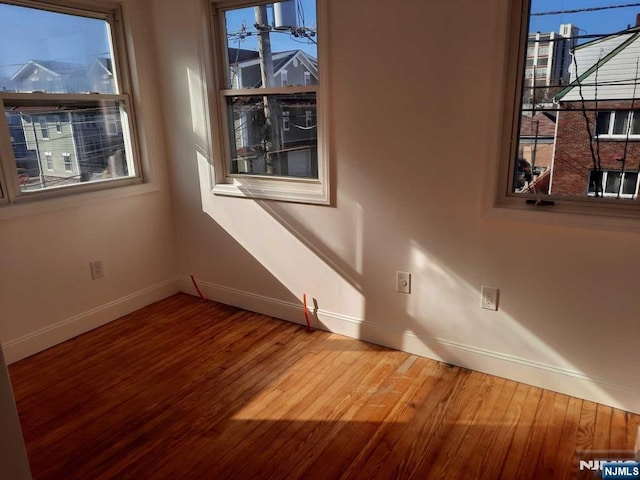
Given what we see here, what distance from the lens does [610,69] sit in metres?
2.03

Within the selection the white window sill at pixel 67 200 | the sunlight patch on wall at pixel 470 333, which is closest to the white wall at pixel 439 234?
the sunlight patch on wall at pixel 470 333

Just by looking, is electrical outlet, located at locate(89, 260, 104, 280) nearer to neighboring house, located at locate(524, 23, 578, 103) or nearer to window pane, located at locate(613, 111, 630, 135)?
neighboring house, located at locate(524, 23, 578, 103)

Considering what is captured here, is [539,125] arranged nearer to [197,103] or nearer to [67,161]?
[197,103]

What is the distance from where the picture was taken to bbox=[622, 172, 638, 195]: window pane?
81.9 inches

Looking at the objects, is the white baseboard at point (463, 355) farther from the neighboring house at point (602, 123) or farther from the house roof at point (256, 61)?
the house roof at point (256, 61)

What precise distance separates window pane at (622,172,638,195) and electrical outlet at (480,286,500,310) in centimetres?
74

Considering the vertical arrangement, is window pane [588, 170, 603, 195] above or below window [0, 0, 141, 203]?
below

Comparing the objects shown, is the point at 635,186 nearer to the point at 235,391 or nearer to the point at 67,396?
the point at 235,391

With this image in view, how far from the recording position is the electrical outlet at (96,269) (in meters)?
3.16

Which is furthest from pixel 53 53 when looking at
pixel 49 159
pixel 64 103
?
pixel 49 159

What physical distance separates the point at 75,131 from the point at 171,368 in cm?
166

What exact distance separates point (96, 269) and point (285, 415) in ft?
5.82

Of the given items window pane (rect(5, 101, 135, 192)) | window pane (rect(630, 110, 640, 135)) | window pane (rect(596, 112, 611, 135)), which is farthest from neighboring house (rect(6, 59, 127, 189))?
window pane (rect(630, 110, 640, 135))

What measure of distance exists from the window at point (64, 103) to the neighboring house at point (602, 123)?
2.79 m
